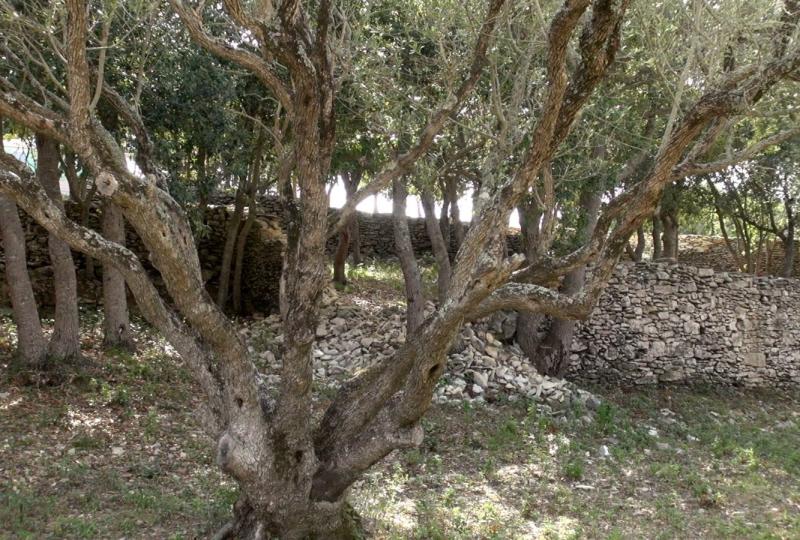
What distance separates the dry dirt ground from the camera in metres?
5.36

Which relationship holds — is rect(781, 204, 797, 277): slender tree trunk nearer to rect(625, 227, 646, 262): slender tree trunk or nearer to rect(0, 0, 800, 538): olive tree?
rect(625, 227, 646, 262): slender tree trunk

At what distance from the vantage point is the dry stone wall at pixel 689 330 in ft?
39.2

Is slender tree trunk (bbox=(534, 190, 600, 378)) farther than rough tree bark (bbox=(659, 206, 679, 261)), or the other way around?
rough tree bark (bbox=(659, 206, 679, 261))

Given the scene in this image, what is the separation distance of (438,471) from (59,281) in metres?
5.31

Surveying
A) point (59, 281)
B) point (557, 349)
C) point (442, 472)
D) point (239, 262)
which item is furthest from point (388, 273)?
point (442, 472)

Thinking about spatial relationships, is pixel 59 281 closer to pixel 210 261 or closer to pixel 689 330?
pixel 210 261

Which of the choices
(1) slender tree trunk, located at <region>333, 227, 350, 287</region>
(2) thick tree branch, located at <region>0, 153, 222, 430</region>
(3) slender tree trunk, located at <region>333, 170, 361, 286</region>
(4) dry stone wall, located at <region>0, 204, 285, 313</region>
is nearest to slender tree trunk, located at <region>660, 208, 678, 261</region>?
(3) slender tree trunk, located at <region>333, 170, 361, 286</region>

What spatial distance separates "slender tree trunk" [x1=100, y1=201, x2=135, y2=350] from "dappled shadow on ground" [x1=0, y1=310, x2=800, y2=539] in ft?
1.04

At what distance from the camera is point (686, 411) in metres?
10.4

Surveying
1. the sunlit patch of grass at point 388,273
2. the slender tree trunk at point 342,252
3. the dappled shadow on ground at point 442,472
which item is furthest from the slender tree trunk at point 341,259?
the dappled shadow on ground at point 442,472

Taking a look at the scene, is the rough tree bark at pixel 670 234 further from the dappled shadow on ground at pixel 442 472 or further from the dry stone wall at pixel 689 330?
the dappled shadow on ground at pixel 442 472

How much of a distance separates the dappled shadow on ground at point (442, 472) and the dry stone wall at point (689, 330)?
2.44m

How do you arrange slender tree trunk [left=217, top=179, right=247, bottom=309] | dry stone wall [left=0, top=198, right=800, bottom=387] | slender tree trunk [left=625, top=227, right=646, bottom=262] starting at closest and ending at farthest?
dry stone wall [left=0, top=198, right=800, bottom=387] < slender tree trunk [left=217, top=179, right=247, bottom=309] < slender tree trunk [left=625, top=227, right=646, bottom=262]

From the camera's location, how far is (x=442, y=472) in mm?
6789
